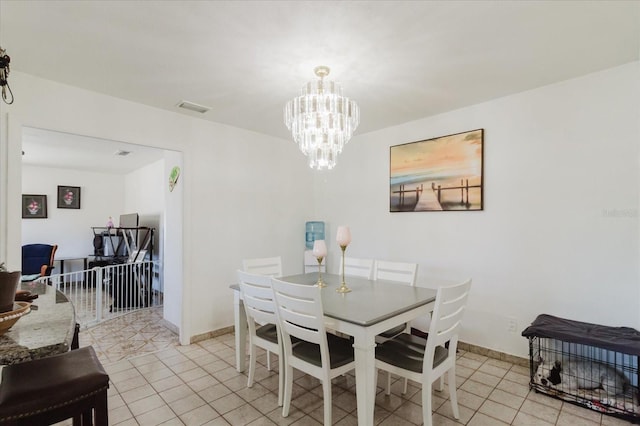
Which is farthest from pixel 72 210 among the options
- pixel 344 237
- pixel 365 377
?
pixel 365 377

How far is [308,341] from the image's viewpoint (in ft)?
6.72

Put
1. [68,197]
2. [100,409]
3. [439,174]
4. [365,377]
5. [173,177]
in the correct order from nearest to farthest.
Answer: [100,409], [365,377], [439,174], [173,177], [68,197]

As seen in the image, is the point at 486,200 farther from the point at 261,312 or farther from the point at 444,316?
the point at 261,312

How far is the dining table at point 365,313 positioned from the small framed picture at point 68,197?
6.05m

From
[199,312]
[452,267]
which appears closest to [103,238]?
[199,312]

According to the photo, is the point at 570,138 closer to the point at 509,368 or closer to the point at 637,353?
the point at 637,353

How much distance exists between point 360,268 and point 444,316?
136 centimetres

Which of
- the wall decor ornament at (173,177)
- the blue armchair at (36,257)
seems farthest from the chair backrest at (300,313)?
the blue armchair at (36,257)

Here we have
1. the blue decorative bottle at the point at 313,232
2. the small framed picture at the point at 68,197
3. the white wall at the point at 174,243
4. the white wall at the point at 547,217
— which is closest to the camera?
the white wall at the point at 547,217

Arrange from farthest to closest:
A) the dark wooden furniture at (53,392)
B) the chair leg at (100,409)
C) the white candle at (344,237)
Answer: the white candle at (344,237)
the chair leg at (100,409)
the dark wooden furniture at (53,392)

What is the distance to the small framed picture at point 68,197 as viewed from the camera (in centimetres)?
664

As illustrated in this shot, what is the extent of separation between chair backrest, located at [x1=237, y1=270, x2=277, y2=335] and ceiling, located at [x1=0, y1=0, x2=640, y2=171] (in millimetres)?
1587

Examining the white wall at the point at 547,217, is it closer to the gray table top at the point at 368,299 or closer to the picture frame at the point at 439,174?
the picture frame at the point at 439,174

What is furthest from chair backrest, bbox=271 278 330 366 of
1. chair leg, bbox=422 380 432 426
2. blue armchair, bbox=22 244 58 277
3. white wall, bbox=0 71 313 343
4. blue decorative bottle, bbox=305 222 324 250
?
blue armchair, bbox=22 244 58 277
